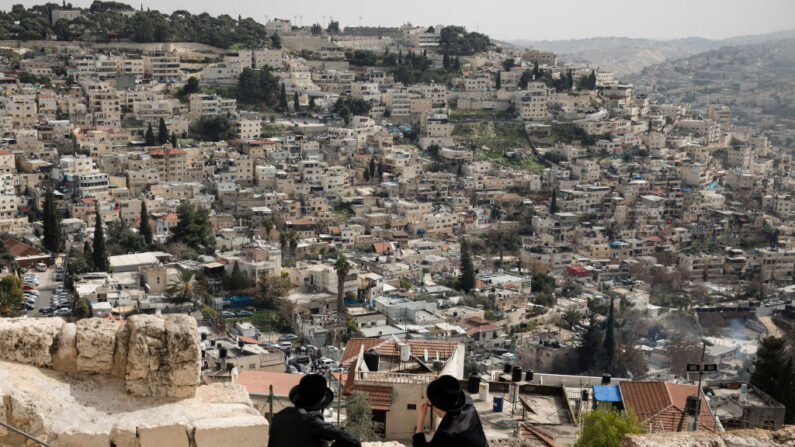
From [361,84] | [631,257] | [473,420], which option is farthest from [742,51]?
[473,420]

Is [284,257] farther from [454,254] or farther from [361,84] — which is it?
[361,84]

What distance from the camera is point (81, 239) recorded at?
2455 centimetres

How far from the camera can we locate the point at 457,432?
8.98 ft

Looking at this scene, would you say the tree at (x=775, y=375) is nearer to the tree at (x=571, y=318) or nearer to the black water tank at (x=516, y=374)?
the black water tank at (x=516, y=374)

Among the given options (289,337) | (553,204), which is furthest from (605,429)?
(553,204)

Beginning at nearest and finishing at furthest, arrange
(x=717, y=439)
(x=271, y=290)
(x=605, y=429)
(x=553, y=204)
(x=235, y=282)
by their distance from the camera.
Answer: (x=717, y=439), (x=605, y=429), (x=271, y=290), (x=235, y=282), (x=553, y=204)

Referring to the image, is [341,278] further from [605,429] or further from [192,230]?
[605,429]

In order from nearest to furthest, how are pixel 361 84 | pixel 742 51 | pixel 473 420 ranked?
pixel 473 420, pixel 361 84, pixel 742 51

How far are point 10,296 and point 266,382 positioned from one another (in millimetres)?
12212

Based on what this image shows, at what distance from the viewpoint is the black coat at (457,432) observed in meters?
2.74

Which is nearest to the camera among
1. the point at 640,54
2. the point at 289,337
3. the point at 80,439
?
the point at 80,439

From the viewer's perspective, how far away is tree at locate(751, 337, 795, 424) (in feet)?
42.9

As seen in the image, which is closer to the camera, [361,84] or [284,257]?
[284,257]

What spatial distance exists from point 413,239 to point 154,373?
88.0 ft
